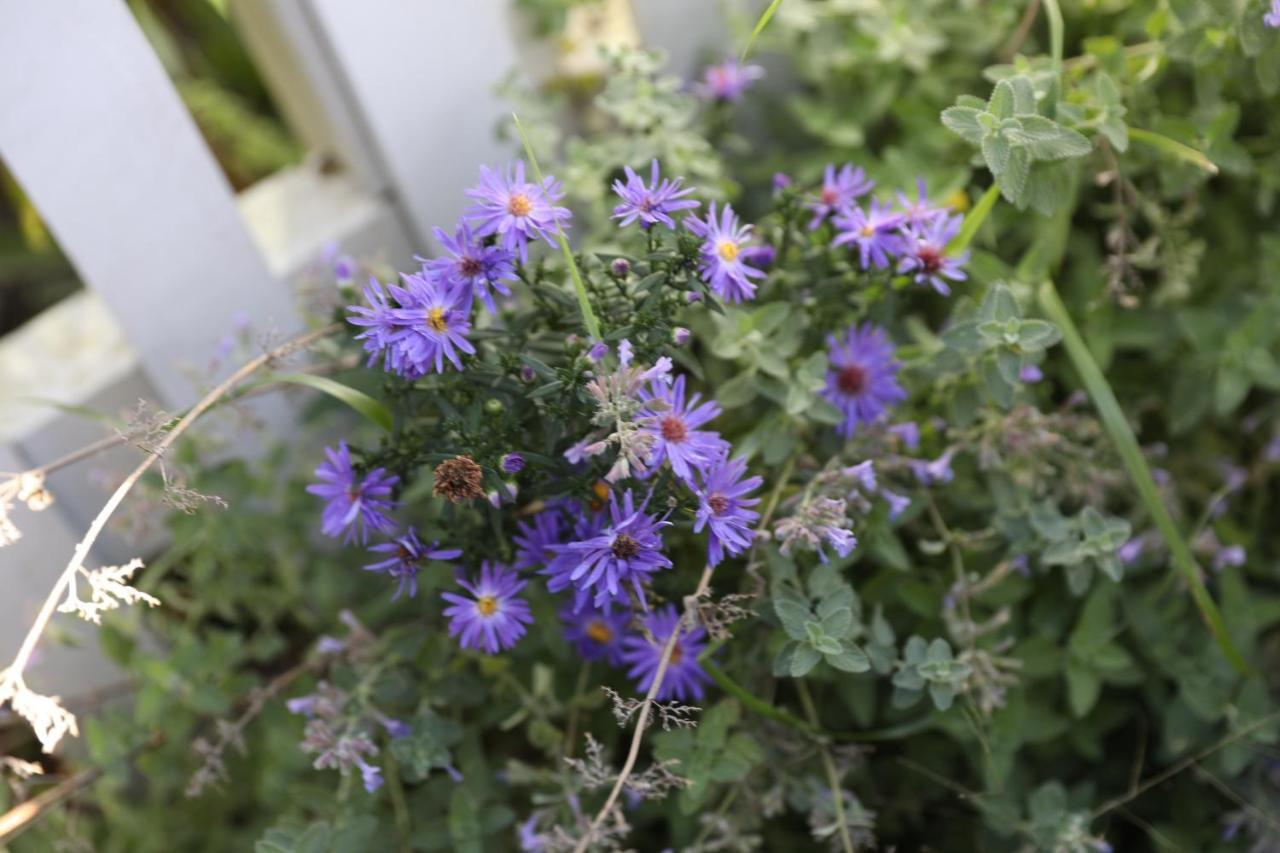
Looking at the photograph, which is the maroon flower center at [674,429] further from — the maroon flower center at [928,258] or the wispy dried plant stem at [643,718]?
the maroon flower center at [928,258]

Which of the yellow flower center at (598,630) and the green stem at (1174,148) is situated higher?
the green stem at (1174,148)

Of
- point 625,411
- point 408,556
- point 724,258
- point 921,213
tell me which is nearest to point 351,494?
point 408,556

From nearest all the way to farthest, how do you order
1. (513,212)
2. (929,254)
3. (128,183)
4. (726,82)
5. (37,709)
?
(37,709) < (513,212) < (929,254) < (128,183) < (726,82)

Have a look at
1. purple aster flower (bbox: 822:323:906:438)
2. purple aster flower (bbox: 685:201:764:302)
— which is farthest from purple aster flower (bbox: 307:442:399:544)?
purple aster flower (bbox: 822:323:906:438)

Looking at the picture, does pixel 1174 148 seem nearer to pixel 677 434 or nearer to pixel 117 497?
pixel 677 434

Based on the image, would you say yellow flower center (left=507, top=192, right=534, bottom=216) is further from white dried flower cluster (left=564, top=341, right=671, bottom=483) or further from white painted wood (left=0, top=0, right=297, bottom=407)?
white painted wood (left=0, top=0, right=297, bottom=407)

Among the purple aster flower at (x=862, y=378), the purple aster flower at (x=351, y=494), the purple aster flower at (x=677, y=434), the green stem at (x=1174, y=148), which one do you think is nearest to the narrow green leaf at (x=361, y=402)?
the purple aster flower at (x=351, y=494)
